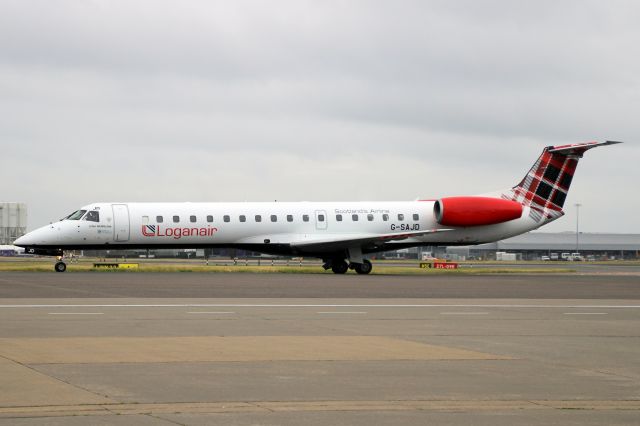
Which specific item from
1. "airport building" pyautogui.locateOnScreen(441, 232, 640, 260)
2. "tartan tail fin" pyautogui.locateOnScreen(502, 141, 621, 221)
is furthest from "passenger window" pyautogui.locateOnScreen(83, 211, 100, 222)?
"airport building" pyautogui.locateOnScreen(441, 232, 640, 260)

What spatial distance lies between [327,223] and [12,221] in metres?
74.7

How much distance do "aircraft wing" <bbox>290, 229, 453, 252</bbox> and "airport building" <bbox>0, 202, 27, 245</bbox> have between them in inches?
2910

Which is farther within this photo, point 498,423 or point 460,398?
point 460,398

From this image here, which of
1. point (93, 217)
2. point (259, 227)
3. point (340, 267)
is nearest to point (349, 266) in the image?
point (340, 267)

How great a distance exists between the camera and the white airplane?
44.2m

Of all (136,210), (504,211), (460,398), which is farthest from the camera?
(504,211)

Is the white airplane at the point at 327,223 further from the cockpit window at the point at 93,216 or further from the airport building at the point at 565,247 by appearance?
the airport building at the point at 565,247

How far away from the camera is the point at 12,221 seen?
11262cm

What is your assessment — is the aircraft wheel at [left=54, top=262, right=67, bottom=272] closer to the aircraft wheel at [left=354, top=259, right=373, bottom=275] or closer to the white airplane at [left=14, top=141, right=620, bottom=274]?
the white airplane at [left=14, top=141, right=620, bottom=274]

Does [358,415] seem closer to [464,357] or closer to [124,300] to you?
[464,357]

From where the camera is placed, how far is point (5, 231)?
113 metres

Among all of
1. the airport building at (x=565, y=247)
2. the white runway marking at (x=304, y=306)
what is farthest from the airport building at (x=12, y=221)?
the white runway marking at (x=304, y=306)

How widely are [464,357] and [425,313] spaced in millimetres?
7639

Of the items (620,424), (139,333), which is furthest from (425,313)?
(620,424)
